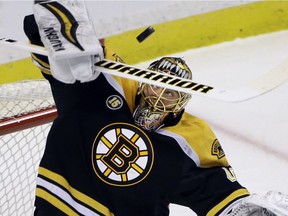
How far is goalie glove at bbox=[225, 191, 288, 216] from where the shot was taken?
64.9 inches

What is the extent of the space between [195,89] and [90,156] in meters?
0.36

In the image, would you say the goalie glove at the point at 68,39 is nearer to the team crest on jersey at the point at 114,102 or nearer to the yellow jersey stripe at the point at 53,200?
the team crest on jersey at the point at 114,102

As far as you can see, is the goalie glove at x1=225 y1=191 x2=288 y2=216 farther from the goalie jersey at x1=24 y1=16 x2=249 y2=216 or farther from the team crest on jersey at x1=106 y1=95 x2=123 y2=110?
the team crest on jersey at x1=106 y1=95 x2=123 y2=110

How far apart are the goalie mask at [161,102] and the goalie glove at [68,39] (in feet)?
0.47

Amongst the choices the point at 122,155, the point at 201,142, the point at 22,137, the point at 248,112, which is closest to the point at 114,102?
the point at 122,155

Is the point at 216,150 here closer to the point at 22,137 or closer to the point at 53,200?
the point at 53,200

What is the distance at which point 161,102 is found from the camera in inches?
66.2

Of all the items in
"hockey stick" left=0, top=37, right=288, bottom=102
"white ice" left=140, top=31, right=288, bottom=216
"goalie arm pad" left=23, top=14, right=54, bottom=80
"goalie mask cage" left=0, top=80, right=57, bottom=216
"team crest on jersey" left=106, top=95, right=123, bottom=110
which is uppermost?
"goalie arm pad" left=23, top=14, right=54, bottom=80

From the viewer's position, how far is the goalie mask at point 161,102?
1686 mm

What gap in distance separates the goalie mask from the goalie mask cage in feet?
1.46

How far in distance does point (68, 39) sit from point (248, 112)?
1.44m

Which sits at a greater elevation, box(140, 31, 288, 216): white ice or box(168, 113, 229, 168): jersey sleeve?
box(168, 113, 229, 168): jersey sleeve

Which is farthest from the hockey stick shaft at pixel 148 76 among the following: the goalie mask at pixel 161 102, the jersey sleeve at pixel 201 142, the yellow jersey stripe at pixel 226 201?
the yellow jersey stripe at pixel 226 201

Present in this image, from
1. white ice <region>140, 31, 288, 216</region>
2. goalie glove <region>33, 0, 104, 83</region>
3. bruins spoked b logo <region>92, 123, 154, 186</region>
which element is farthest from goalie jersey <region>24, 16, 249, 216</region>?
white ice <region>140, 31, 288, 216</region>
